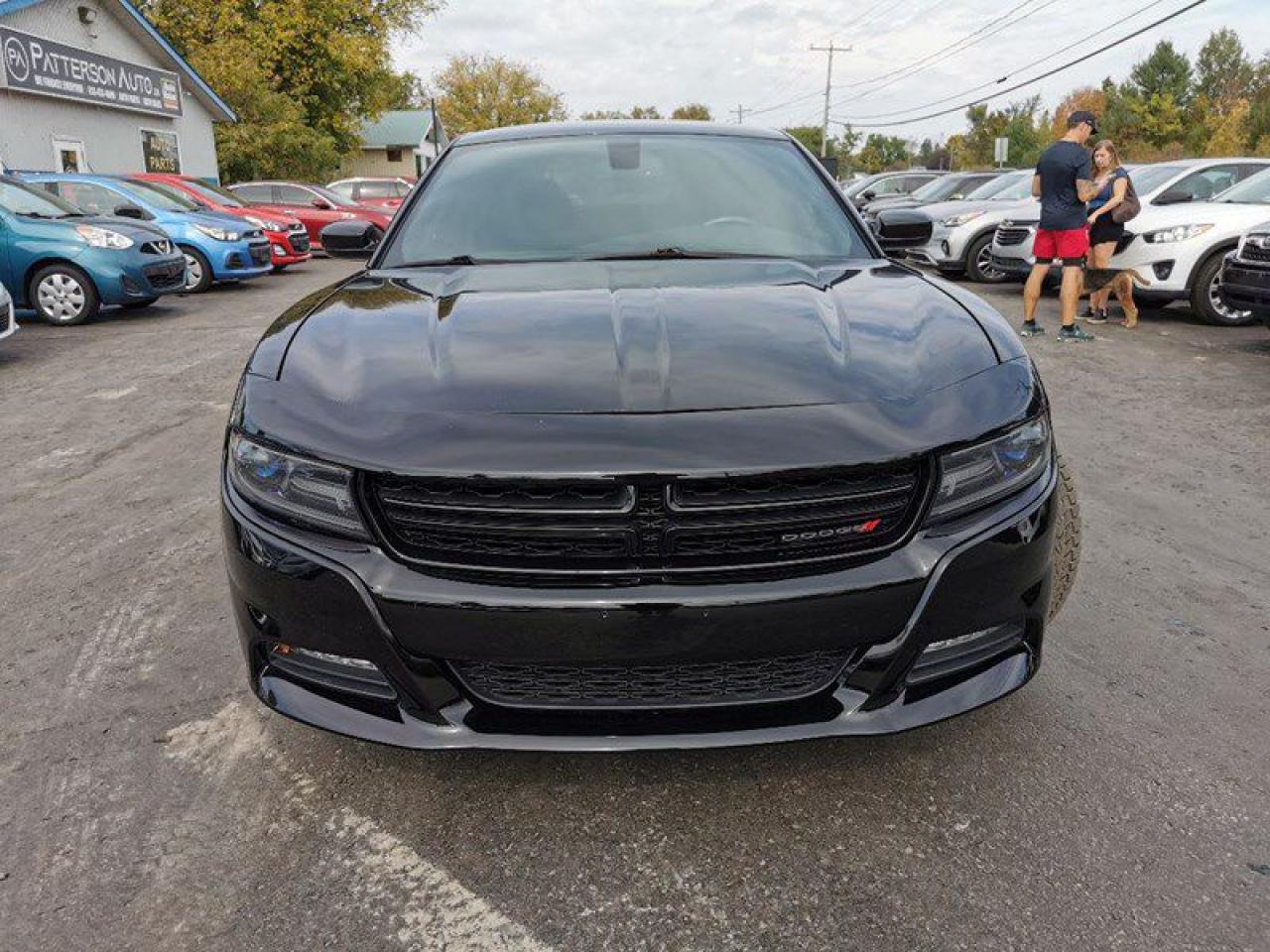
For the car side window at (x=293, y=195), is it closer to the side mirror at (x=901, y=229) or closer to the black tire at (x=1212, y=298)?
the black tire at (x=1212, y=298)

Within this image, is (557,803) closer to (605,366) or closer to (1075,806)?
(605,366)

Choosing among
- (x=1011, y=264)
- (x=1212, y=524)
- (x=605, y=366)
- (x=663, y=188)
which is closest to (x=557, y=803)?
(x=605, y=366)

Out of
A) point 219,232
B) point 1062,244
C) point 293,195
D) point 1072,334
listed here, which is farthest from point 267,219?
point 1072,334

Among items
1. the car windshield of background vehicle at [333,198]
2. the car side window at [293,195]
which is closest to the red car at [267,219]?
the car side window at [293,195]

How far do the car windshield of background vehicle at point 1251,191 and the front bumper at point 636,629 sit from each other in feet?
31.6

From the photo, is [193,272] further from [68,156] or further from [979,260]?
[979,260]

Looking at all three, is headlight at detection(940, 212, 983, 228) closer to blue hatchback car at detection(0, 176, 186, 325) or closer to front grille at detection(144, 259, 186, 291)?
front grille at detection(144, 259, 186, 291)

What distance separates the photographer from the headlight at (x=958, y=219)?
13416mm

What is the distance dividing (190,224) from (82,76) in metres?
10.3

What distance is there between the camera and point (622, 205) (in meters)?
3.30

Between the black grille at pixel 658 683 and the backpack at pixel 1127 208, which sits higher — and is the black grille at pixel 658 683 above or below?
below

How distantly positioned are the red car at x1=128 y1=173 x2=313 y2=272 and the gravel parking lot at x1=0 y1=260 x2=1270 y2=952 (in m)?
13.7

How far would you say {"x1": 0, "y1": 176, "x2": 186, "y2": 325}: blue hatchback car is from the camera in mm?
10117

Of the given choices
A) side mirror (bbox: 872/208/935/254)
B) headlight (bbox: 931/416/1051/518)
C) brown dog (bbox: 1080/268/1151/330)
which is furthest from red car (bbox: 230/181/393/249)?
headlight (bbox: 931/416/1051/518)
